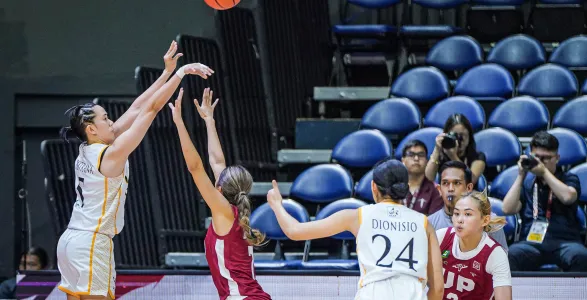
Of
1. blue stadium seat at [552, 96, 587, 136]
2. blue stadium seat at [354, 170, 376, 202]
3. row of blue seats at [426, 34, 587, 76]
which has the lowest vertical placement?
blue stadium seat at [354, 170, 376, 202]

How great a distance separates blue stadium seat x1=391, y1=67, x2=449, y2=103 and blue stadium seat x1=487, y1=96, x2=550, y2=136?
0.66 meters

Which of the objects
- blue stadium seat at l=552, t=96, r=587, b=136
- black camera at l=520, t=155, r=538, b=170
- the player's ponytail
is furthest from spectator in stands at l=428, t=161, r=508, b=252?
blue stadium seat at l=552, t=96, r=587, b=136

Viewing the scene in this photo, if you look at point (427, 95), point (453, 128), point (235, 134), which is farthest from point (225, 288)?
point (427, 95)

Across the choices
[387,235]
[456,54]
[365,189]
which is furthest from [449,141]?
[456,54]

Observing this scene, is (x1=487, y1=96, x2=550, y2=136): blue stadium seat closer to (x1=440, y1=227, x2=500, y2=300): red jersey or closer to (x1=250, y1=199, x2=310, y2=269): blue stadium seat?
(x1=250, y1=199, x2=310, y2=269): blue stadium seat

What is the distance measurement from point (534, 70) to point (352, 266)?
3.23 m

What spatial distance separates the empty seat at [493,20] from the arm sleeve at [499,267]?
5623mm

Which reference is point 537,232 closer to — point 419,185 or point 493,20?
point 419,185

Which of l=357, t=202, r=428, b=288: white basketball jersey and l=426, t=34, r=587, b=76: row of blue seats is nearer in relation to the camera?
l=357, t=202, r=428, b=288: white basketball jersey

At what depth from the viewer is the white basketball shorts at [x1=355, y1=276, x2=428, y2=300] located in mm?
4969

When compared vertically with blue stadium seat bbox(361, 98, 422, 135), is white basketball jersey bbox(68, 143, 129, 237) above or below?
below

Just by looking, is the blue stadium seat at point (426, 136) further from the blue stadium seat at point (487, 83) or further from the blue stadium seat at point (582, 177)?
the blue stadium seat at point (582, 177)

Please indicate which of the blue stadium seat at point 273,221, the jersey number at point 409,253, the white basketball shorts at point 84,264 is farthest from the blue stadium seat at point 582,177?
the white basketball shorts at point 84,264

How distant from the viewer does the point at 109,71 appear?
37.2 ft
